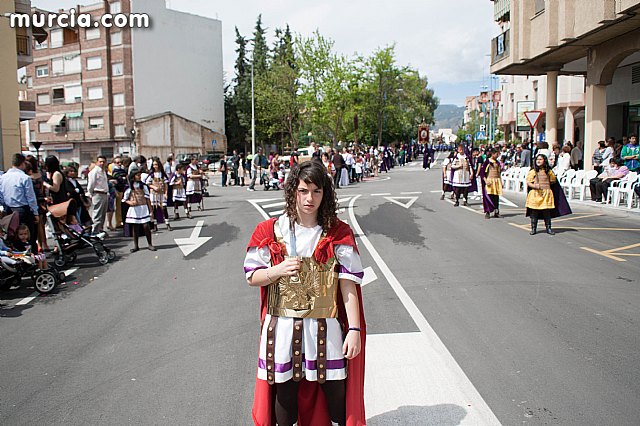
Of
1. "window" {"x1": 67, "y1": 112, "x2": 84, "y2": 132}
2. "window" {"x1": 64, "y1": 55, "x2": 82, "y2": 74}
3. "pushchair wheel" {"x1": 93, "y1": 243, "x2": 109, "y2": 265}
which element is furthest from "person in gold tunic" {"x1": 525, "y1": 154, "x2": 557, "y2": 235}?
"window" {"x1": 64, "y1": 55, "x2": 82, "y2": 74}

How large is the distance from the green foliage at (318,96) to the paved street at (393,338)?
1428 inches

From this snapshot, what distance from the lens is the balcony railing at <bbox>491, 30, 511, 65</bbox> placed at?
28361 millimetres

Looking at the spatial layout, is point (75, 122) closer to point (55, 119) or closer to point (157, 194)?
point (55, 119)

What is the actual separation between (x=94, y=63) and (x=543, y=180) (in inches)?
2248

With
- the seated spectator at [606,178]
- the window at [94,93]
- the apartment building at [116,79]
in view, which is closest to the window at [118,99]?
the apartment building at [116,79]

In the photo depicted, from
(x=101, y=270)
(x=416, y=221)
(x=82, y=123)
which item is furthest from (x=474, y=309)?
(x=82, y=123)

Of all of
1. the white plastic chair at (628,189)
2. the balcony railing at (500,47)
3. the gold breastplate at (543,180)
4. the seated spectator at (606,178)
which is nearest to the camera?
the gold breastplate at (543,180)

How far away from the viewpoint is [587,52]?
24797mm

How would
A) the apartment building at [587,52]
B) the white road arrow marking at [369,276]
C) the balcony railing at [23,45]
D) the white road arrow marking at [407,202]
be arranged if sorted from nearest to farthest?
the white road arrow marking at [369,276]
the white road arrow marking at [407,202]
the apartment building at [587,52]
the balcony railing at [23,45]

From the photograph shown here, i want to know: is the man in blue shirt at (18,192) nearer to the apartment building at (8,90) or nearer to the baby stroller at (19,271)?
the baby stroller at (19,271)

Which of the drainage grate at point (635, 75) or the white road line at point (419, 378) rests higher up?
the drainage grate at point (635, 75)

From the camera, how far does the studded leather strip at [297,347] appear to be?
11.3 ft

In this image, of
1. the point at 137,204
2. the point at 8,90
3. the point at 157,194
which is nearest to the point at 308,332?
the point at 137,204

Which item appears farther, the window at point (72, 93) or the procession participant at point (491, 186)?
the window at point (72, 93)
